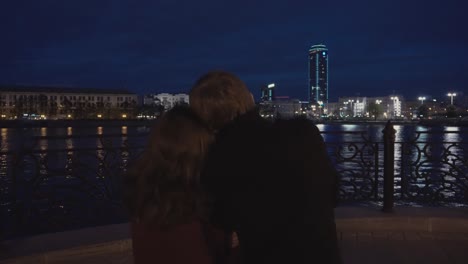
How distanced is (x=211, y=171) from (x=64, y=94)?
414 feet

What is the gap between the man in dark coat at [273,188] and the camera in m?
1.29

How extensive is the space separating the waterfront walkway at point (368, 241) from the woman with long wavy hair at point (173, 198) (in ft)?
8.79

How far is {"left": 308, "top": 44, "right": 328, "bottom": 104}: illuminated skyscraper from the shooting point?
192250 millimetres

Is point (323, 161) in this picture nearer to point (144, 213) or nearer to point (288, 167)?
point (288, 167)

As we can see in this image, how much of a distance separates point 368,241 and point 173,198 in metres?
3.51

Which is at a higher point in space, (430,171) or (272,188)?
(272,188)

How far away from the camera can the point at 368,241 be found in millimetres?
Answer: 4305

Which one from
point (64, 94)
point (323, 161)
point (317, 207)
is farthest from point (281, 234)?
point (64, 94)

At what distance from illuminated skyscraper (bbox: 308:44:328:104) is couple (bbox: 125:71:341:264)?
193 meters

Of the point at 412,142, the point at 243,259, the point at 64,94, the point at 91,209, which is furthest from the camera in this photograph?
the point at 64,94

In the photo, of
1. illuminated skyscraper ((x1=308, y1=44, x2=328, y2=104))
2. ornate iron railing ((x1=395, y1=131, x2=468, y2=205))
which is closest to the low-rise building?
illuminated skyscraper ((x1=308, y1=44, x2=328, y2=104))

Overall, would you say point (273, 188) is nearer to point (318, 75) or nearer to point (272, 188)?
point (272, 188)

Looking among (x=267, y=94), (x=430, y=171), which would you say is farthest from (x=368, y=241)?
(x=267, y=94)

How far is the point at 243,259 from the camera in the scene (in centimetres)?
139
